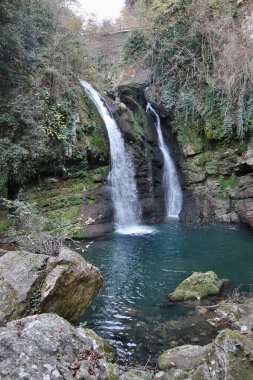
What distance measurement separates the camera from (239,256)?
32.3ft

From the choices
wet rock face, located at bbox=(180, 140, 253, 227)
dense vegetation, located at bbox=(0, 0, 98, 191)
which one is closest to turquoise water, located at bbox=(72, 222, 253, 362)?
wet rock face, located at bbox=(180, 140, 253, 227)

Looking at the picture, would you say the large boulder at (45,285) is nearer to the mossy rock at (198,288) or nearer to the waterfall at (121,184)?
the mossy rock at (198,288)

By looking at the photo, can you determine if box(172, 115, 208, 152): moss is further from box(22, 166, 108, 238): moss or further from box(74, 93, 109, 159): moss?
box(22, 166, 108, 238): moss

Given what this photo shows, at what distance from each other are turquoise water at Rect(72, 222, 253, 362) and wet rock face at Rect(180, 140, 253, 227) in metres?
0.83

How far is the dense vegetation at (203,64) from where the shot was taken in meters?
13.5

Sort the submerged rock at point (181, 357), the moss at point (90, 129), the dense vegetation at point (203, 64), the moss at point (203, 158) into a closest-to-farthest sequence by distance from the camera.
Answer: the submerged rock at point (181, 357)
the dense vegetation at point (203, 64)
the moss at point (90, 129)
the moss at point (203, 158)

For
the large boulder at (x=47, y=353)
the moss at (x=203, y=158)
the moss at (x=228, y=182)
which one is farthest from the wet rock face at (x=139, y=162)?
the large boulder at (x=47, y=353)

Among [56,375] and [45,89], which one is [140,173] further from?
[56,375]

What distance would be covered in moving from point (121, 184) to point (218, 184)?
4.19 metres

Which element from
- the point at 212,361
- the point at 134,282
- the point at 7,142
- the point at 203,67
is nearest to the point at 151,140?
the point at 203,67

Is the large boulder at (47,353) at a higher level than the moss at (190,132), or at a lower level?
lower

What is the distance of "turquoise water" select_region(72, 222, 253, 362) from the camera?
18.5ft

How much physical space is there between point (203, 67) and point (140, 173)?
5.52 meters

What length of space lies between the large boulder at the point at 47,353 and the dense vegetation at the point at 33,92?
8164mm
